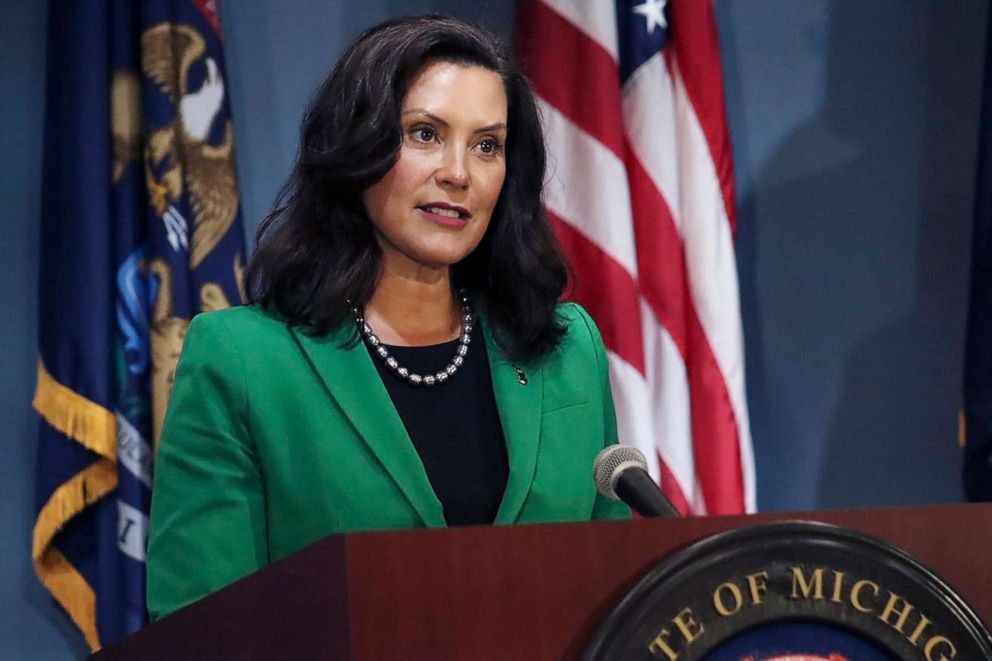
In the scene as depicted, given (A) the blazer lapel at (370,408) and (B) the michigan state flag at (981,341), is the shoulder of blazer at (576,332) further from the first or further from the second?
(B) the michigan state flag at (981,341)

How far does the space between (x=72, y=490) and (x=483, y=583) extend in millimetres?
2082

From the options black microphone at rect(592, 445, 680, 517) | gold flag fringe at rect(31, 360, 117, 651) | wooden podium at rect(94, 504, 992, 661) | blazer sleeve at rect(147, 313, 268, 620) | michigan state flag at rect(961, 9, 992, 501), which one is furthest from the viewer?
michigan state flag at rect(961, 9, 992, 501)

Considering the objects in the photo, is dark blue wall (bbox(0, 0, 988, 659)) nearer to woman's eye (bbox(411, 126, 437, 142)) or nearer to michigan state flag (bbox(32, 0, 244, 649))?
michigan state flag (bbox(32, 0, 244, 649))

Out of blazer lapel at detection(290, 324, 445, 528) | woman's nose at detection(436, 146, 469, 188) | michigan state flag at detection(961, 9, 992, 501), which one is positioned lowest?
blazer lapel at detection(290, 324, 445, 528)

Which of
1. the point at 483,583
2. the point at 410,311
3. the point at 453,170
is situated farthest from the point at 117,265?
the point at 483,583

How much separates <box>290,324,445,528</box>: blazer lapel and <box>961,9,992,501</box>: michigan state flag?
5.86 feet

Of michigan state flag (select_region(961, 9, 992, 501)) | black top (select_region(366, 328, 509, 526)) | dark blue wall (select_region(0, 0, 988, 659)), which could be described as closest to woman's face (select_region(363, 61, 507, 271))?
black top (select_region(366, 328, 509, 526))

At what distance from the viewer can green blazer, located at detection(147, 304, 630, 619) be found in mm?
1716

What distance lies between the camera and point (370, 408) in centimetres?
178

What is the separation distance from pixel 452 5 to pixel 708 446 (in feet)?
3.84

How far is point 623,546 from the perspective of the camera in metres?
1.15

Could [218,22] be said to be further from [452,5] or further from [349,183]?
[349,183]

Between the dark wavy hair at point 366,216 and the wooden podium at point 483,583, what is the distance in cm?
77

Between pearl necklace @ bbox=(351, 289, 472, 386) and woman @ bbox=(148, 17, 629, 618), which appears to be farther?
pearl necklace @ bbox=(351, 289, 472, 386)
